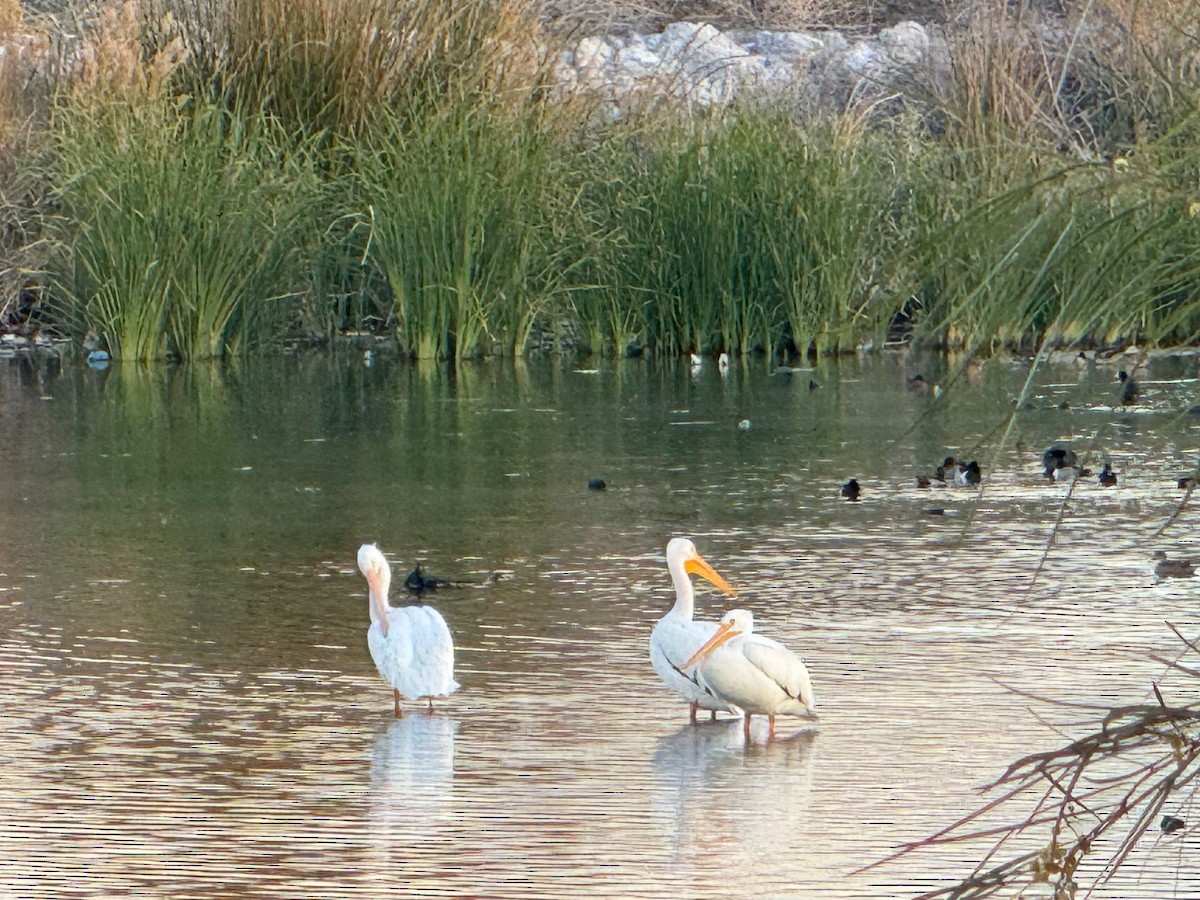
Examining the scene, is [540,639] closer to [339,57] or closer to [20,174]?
[20,174]

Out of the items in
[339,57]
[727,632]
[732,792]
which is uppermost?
[339,57]

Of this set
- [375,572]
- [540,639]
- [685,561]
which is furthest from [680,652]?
[375,572]

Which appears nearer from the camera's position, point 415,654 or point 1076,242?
point 1076,242

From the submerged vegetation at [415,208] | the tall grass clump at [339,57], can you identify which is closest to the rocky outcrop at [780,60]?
the tall grass clump at [339,57]

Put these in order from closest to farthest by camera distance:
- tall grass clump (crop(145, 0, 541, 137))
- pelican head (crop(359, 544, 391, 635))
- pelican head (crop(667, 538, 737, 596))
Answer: pelican head (crop(359, 544, 391, 635))
pelican head (crop(667, 538, 737, 596))
tall grass clump (crop(145, 0, 541, 137))

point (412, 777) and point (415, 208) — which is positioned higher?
point (415, 208)

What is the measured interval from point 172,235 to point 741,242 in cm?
382

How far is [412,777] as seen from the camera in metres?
5.12

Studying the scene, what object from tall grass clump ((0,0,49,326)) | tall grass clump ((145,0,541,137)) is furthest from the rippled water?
tall grass clump ((145,0,541,137))

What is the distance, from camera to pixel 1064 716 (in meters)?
5.70

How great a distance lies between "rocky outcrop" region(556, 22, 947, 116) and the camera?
75.2 ft

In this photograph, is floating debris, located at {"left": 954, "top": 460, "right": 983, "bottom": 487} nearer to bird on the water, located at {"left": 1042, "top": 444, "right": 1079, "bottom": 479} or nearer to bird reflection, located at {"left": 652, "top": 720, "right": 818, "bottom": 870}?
bird on the water, located at {"left": 1042, "top": 444, "right": 1079, "bottom": 479}

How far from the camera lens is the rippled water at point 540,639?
4531 mm

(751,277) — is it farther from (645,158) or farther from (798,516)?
(798,516)
